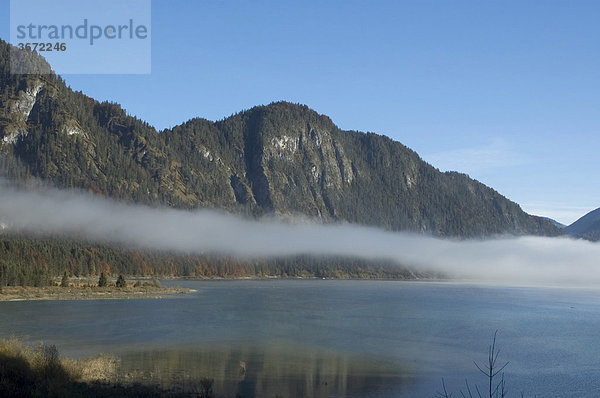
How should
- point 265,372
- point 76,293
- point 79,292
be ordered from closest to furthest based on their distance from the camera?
point 265,372
point 76,293
point 79,292

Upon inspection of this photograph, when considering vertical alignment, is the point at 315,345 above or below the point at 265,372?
below

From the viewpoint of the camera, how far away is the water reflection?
42.4m

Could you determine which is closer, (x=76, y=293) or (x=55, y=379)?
(x=55, y=379)

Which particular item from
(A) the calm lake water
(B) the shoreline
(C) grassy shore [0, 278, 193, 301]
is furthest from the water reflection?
(C) grassy shore [0, 278, 193, 301]

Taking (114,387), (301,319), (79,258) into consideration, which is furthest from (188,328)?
(79,258)

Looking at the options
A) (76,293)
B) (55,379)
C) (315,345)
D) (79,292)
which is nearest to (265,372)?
(315,345)

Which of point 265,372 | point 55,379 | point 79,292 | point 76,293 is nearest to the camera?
point 55,379

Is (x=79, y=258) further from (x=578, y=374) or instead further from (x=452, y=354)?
(x=578, y=374)

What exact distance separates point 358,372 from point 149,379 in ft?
59.1

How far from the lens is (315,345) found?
63.7m

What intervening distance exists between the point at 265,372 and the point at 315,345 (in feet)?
54.0

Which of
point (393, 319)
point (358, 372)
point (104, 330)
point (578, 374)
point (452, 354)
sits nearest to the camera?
point (358, 372)

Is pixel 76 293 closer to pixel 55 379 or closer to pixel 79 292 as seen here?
pixel 79 292

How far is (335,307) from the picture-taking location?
383 feet
